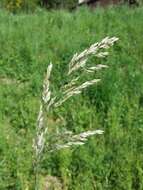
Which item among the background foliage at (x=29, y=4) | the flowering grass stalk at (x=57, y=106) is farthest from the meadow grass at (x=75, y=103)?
the background foliage at (x=29, y=4)

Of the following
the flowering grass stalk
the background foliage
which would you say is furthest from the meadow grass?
the background foliage

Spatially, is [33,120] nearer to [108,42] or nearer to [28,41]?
[28,41]

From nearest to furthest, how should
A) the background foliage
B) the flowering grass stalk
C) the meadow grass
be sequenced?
the flowering grass stalk < the meadow grass < the background foliage

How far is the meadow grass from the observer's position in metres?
4.31

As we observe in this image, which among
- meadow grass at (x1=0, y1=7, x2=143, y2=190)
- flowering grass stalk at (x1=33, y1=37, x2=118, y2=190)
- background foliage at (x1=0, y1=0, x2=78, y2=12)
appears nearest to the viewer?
flowering grass stalk at (x1=33, y1=37, x2=118, y2=190)

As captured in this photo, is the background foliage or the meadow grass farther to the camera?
the background foliage

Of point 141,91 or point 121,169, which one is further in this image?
Result: point 141,91

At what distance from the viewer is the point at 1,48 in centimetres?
686

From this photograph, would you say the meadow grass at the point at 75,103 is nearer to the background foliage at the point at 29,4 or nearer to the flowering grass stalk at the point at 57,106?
the flowering grass stalk at the point at 57,106

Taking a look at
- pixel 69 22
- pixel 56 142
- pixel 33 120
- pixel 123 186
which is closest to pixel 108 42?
pixel 56 142

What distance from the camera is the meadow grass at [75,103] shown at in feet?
14.1

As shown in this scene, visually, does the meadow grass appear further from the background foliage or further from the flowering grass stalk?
the background foliage

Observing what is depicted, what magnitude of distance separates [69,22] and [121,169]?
14.3 ft

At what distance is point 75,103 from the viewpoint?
218 inches
